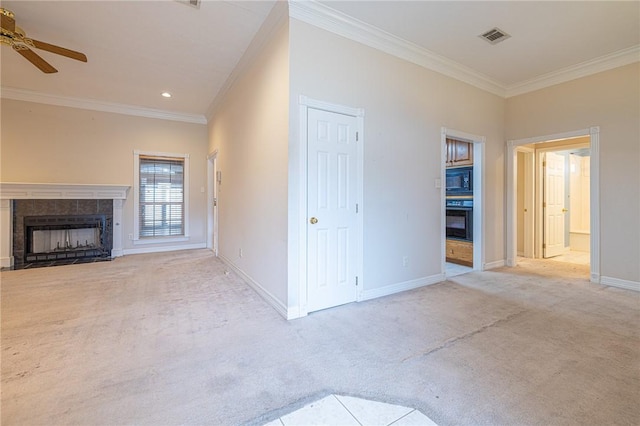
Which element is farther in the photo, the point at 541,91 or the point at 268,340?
the point at 541,91

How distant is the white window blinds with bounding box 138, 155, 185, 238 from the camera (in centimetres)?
607

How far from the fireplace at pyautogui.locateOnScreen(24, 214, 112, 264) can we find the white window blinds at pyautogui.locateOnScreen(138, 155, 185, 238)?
0.75m

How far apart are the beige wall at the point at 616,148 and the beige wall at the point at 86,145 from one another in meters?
7.07

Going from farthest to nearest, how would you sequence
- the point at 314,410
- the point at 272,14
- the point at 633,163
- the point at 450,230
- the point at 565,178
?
the point at 565,178 → the point at 450,230 → the point at 633,163 → the point at 272,14 → the point at 314,410

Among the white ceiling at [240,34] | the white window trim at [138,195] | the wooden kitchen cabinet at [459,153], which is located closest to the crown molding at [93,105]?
the white ceiling at [240,34]

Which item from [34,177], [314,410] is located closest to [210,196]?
[34,177]

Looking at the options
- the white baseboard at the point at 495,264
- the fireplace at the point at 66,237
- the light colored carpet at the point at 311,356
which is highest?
the fireplace at the point at 66,237

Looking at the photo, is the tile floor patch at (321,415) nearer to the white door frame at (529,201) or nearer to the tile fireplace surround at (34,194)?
the tile fireplace surround at (34,194)

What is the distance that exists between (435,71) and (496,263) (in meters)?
3.31

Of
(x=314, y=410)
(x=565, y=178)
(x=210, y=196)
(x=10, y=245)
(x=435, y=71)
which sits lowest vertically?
(x=314, y=410)

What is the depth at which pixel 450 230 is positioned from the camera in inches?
198

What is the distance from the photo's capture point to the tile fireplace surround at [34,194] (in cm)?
462

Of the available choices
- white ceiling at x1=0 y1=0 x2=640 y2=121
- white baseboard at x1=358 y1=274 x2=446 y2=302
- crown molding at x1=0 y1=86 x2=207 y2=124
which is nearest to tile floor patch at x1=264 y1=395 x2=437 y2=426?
white baseboard at x1=358 y1=274 x2=446 y2=302

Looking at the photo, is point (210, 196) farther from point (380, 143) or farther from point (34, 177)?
point (380, 143)
